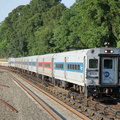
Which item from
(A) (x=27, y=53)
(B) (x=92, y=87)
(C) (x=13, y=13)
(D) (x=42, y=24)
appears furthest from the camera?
(C) (x=13, y=13)

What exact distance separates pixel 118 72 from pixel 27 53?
7272 cm

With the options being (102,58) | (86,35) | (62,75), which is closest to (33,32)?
(86,35)

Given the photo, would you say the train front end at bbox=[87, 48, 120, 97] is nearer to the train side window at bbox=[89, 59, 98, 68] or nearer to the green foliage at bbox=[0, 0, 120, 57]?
the train side window at bbox=[89, 59, 98, 68]

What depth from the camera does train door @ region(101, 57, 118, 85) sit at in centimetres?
1437

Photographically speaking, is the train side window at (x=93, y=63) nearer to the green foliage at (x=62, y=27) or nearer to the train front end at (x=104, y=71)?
the train front end at (x=104, y=71)

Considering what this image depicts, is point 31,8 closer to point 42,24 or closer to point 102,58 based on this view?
point 42,24

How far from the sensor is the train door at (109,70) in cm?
1437

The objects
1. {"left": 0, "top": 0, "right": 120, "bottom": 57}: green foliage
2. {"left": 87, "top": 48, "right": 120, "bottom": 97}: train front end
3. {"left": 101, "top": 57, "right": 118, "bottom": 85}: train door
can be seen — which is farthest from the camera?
{"left": 0, "top": 0, "right": 120, "bottom": 57}: green foliage

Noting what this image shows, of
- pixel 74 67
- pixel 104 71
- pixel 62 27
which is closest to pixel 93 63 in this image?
pixel 104 71

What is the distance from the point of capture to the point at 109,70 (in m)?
14.4

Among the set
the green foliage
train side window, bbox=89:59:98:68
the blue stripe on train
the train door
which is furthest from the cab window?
the green foliage

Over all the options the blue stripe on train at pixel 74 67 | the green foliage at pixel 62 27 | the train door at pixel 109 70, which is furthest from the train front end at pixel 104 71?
the green foliage at pixel 62 27

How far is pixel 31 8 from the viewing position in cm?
8969

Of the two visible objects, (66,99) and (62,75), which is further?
(62,75)
